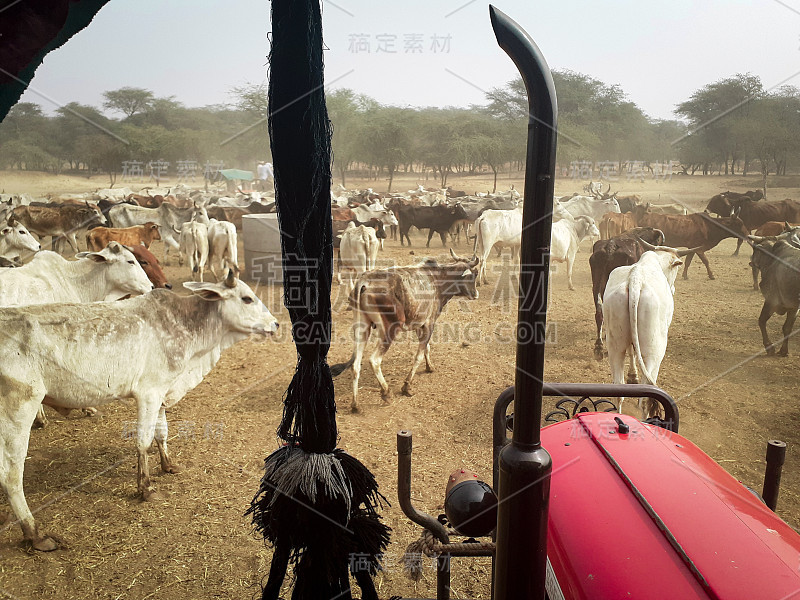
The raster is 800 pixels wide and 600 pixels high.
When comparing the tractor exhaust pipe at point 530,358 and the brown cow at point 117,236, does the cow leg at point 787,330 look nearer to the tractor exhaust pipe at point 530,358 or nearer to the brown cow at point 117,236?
the tractor exhaust pipe at point 530,358

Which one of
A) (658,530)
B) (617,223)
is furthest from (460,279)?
(617,223)

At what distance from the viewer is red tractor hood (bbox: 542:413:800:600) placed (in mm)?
1347

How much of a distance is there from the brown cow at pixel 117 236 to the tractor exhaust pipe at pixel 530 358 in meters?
11.9

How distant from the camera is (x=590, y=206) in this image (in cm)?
1797

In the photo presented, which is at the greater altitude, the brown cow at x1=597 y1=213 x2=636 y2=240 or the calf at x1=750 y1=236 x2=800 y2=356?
the brown cow at x1=597 y1=213 x2=636 y2=240

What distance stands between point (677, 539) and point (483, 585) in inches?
81.7

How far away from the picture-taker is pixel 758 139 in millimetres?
20688

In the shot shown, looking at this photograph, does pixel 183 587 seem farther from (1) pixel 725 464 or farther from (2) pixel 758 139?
(2) pixel 758 139

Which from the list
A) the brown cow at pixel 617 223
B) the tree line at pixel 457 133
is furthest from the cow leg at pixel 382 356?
the tree line at pixel 457 133

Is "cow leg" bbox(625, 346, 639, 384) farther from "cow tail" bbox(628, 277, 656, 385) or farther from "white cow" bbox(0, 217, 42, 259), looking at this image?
"white cow" bbox(0, 217, 42, 259)

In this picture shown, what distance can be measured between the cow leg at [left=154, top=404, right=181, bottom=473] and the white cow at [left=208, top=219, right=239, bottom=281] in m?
7.64

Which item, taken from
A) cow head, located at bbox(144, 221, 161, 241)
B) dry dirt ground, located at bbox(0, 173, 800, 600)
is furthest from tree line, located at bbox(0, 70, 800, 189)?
dry dirt ground, located at bbox(0, 173, 800, 600)

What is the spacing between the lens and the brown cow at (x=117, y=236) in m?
11.7

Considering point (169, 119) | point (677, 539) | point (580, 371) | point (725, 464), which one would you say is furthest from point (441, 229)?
point (169, 119)
